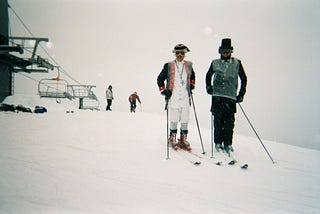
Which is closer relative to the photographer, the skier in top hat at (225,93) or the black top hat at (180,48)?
the skier in top hat at (225,93)

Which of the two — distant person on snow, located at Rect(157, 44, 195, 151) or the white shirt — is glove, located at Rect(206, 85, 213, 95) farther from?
the white shirt

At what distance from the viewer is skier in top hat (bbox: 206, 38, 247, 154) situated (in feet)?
13.3

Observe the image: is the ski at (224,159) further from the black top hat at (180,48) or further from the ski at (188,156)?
the black top hat at (180,48)

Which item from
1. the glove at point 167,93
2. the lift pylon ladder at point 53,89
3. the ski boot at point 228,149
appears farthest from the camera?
the lift pylon ladder at point 53,89

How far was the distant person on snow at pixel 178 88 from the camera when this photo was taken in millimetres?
4250

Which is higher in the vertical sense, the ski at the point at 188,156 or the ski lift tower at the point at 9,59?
the ski lift tower at the point at 9,59

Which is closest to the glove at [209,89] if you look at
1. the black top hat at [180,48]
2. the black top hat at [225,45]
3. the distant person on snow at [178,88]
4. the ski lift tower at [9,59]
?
the distant person on snow at [178,88]

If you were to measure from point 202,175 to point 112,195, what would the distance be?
1294 mm

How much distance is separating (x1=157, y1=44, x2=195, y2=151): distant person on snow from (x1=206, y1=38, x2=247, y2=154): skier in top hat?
54 cm

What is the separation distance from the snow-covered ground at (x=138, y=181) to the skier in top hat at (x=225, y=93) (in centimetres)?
44

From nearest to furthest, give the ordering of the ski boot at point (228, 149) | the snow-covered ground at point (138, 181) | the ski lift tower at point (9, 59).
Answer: the snow-covered ground at point (138, 181), the ski boot at point (228, 149), the ski lift tower at point (9, 59)

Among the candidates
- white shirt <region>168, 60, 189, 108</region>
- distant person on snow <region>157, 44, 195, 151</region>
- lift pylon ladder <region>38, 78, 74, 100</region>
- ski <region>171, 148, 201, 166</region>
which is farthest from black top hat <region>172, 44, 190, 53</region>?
lift pylon ladder <region>38, 78, 74, 100</region>

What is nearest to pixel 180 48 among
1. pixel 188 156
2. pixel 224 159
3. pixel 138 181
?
pixel 188 156

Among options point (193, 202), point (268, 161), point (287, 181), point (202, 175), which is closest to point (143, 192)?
point (193, 202)
